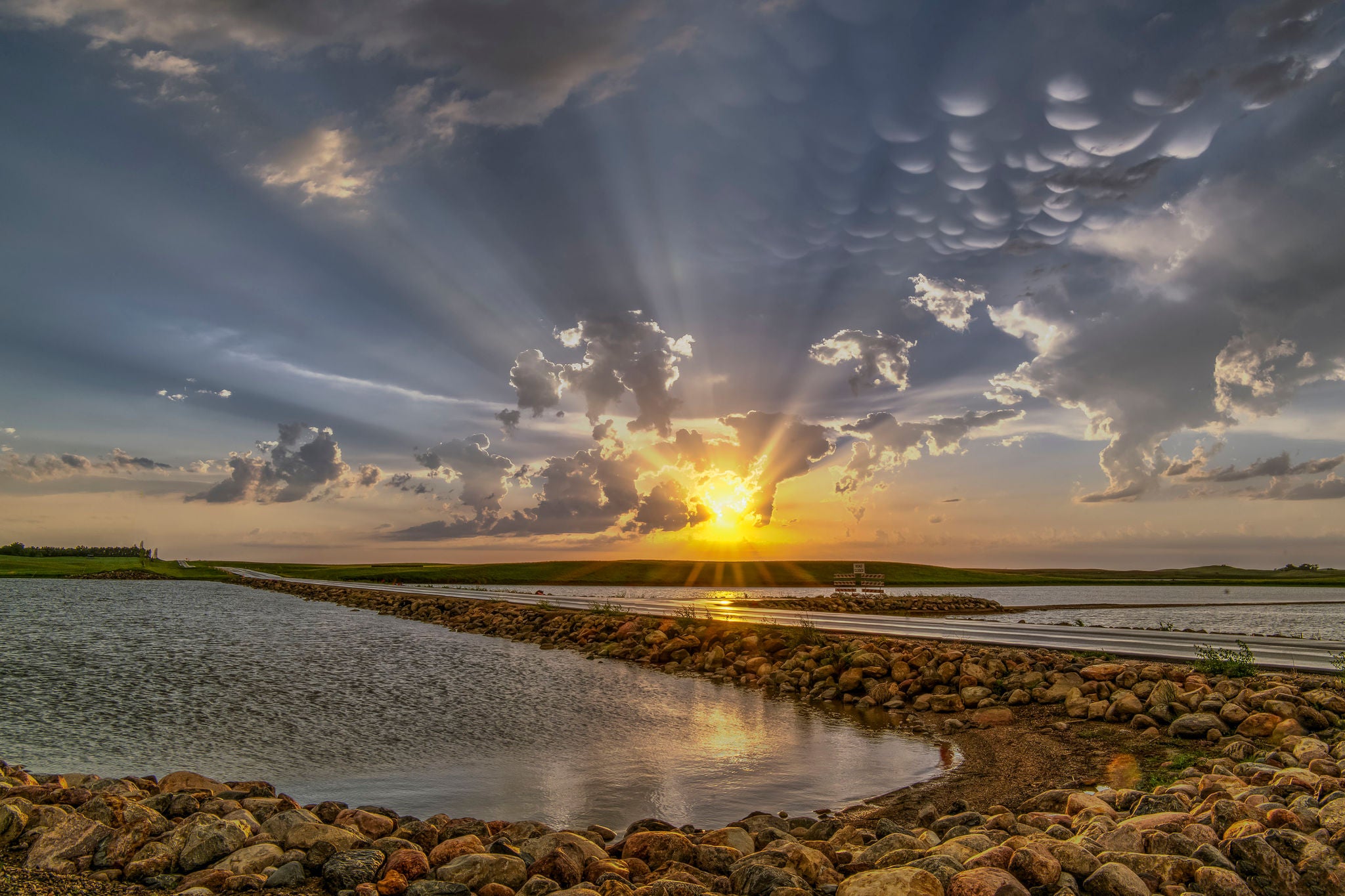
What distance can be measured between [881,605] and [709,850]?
166 ft

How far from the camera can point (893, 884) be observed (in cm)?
595

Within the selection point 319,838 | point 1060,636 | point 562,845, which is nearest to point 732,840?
point 562,845

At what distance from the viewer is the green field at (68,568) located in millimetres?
116062

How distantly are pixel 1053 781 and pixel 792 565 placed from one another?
568 feet

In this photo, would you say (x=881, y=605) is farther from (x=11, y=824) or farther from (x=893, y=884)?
(x=11, y=824)

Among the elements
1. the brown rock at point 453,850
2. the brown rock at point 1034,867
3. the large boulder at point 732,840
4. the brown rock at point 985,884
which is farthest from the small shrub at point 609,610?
the brown rock at point 985,884

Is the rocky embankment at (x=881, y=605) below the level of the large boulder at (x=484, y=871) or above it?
below

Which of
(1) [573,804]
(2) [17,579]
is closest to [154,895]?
(1) [573,804]

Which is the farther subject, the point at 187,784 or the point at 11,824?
the point at 187,784

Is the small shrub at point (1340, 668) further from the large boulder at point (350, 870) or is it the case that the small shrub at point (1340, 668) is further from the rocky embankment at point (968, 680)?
the large boulder at point (350, 870)

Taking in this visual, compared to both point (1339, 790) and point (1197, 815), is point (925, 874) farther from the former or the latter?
point (1339, 790)

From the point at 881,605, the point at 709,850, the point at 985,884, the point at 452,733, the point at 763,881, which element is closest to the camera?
the point at 985,884

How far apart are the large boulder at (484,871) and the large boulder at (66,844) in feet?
11.3

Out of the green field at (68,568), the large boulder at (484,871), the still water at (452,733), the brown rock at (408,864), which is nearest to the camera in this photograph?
the large boulder at (484,871)
